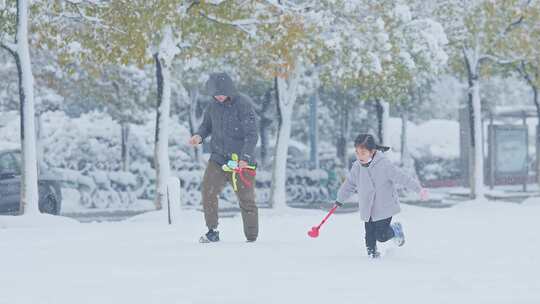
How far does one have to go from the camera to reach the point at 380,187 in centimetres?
819

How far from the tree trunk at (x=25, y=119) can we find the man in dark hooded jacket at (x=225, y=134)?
6.44 m

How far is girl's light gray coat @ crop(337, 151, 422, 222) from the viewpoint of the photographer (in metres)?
8.12

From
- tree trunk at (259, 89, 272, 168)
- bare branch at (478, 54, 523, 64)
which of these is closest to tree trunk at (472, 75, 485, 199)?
bare branch at (478, 54, 523, 64)

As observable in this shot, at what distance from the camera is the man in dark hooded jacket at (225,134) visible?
29.1 ft

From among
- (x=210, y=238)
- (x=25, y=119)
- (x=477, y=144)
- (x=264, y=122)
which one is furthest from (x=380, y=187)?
(x=264, y=122)

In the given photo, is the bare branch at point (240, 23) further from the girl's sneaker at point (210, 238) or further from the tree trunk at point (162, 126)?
the girl's sneaker at point (210, 238)

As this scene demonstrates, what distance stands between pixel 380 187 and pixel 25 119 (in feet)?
27.4

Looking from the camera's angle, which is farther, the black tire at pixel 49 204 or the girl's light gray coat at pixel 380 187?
the black tire at pixel 49 204

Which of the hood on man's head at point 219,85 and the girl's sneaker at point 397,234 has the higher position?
the hood on man's head at point 219,85

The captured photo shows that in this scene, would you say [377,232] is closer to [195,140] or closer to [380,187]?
[380,187]

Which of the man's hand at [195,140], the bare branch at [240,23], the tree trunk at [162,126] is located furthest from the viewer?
the tree trunk at [162,126]

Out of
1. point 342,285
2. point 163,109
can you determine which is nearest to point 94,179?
point 163,109

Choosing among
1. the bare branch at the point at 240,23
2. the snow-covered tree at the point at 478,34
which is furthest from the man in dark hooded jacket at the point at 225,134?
the snow-covered tree at the point at 478,34

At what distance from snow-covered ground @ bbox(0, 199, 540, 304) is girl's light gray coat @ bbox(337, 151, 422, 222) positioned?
0.46 meters
